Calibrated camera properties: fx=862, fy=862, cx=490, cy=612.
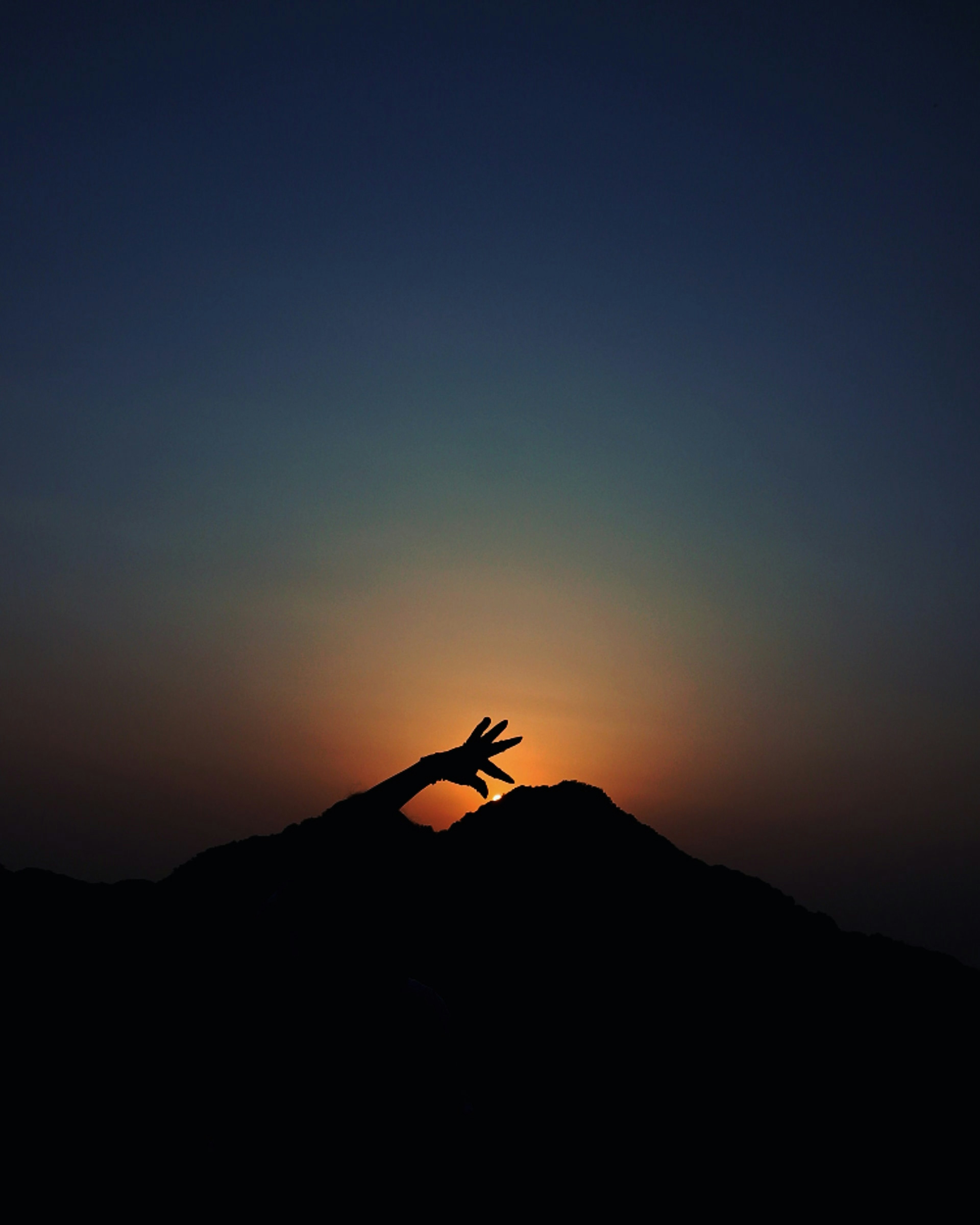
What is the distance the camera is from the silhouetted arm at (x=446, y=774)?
512 cm

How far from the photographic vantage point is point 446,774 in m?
5.18

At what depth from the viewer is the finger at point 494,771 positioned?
527 centimetres

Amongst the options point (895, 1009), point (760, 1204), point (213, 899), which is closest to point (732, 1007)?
point (895, 1009)

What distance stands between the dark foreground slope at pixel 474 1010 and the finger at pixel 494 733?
2.64ft

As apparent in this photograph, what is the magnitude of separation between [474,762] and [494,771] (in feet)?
0.48

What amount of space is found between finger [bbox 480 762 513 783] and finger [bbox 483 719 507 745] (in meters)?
0.14

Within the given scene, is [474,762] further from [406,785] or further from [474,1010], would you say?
[474,1010]

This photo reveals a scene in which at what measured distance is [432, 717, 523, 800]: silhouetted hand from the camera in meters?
5.19

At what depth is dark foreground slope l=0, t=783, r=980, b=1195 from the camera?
17.1 ft

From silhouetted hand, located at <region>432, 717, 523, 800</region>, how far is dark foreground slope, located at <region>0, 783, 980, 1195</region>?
0.50 meters

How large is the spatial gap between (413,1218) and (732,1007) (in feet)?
44.8

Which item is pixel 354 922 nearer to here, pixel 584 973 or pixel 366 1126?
pixel 366 1126

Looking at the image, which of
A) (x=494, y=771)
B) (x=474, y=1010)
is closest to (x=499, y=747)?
(x=494, y=771)

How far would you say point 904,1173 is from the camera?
13938 millimetres
